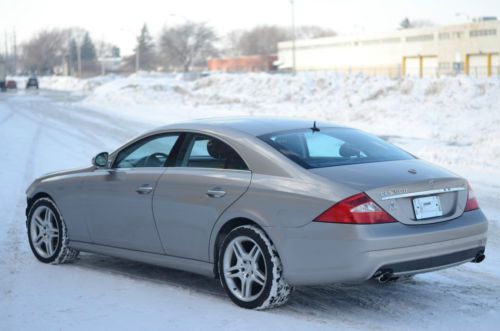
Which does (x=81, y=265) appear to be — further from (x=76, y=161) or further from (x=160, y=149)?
(x=76, y=161)

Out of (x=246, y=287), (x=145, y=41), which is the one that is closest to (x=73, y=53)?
(x=145, y=41)

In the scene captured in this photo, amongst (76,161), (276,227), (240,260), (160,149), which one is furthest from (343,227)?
(76,161)

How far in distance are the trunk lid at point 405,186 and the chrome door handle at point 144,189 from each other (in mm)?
1573

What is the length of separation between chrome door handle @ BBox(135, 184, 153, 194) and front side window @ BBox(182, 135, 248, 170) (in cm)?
35

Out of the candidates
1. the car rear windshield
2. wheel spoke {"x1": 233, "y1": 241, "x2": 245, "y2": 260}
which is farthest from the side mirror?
wheel spoke {"x1": 233, "y1": 241, "x2": 245, "y2": 260}

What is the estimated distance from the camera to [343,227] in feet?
17.6

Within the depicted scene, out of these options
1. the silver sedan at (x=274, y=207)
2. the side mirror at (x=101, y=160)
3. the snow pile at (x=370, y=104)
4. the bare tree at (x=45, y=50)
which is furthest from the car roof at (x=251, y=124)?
the bare tree at (x=45, y=50)

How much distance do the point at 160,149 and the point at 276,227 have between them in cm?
165

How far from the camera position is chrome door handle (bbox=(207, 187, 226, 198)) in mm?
6070

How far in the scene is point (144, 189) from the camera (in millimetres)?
6738

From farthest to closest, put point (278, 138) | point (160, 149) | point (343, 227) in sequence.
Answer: point (160, 149) → point (278, 138) → point (343, 227)

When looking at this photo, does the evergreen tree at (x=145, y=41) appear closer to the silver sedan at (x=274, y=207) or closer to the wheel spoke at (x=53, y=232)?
the wheel spoke at (x=53, y=232)

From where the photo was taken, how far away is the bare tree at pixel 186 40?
14088 cm

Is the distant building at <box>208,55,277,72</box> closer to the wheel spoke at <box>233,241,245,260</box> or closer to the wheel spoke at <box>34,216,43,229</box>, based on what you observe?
the wheel spoke at <box>34,216,43,229</box>
